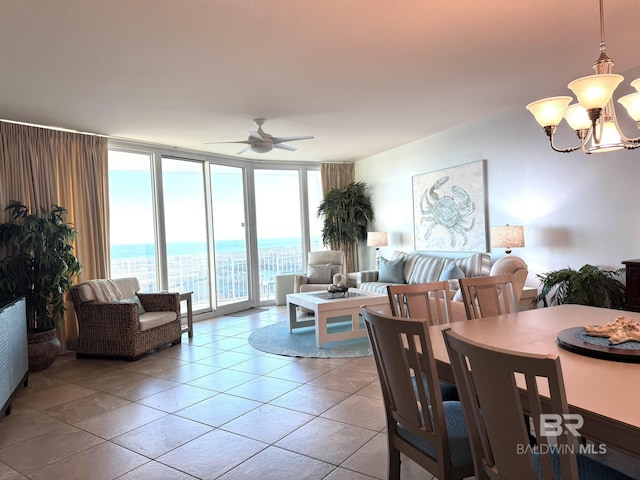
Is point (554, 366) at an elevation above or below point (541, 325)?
above

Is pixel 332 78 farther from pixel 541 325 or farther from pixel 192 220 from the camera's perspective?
pixel 192 220

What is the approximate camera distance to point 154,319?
4633 mm

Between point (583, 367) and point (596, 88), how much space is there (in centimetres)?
124

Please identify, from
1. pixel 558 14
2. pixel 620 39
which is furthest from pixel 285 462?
pixel 620 39

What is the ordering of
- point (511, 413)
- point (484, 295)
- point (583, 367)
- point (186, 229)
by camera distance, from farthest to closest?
point (186, 229)
point (484, 295)
point (583, 367)
point (511, 413)

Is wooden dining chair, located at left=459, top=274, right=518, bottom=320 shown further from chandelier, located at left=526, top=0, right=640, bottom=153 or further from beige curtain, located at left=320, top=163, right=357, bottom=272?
beige curtain, located at left=320, top=163, right=357, bottom=272

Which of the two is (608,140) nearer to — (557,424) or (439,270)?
(557,424)

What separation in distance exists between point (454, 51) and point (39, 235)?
4.16m

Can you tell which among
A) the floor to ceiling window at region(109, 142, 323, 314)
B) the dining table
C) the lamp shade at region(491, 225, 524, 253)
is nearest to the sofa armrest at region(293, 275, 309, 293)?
the floor to ceiling window at region(109, 142, 323, 314)

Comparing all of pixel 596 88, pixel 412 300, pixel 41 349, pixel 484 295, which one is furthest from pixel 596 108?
pixel 41 349

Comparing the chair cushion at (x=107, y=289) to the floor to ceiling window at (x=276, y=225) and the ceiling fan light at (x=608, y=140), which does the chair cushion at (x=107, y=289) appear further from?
the ceiling fan light at (x=608, y=140)

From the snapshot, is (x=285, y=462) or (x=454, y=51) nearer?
(x=285, y=462)

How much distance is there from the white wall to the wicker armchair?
4135 mm

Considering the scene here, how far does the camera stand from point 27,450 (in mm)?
2572
